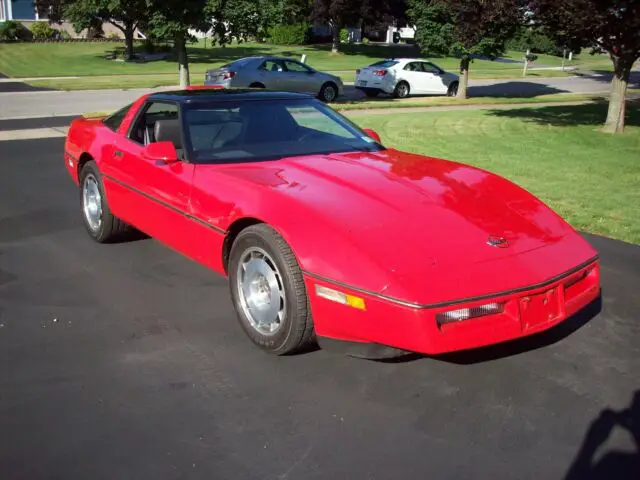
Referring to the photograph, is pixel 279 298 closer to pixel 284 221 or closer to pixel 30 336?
pixel 284 221

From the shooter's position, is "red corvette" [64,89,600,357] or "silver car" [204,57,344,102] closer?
"red corvette" [64,89,600,357]

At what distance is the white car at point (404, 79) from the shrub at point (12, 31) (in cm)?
3429

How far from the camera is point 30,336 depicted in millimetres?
4258

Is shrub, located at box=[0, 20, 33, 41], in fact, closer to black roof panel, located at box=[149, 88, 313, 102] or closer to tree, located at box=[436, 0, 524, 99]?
tree, located at box=[436, 0, 524, 99]

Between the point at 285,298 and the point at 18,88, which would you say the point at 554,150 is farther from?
the point at 18,88

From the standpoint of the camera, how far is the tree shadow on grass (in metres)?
15.9

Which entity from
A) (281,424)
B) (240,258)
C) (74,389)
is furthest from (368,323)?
(74,389)

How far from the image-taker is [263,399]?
3521 mm

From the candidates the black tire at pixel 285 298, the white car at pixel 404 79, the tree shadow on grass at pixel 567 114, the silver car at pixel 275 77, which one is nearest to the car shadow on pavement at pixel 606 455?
the black tire at pixel 285 298

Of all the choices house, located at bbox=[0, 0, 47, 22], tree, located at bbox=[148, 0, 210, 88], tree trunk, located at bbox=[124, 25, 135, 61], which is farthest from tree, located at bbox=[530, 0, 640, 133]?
house, located at bbox=[0, 0, 47, 22]

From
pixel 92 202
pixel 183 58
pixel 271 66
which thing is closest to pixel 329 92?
pixel 271 66

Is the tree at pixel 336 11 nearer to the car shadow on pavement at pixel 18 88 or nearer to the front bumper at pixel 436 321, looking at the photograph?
the car shadow on pavement at pixel 18 88

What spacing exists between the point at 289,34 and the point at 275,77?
36.3 metres

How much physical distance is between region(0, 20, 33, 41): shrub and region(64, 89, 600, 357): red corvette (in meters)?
49.6
